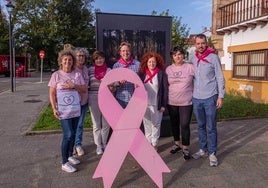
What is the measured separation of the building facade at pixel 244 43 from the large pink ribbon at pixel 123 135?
903 cm

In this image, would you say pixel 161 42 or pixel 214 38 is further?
pixel 214 38

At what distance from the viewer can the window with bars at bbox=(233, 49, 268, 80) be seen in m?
12.7

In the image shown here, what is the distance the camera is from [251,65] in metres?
13.6

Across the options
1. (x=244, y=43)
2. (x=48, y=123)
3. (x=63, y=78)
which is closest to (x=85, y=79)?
(x=63, y=78)

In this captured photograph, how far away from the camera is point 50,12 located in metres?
41.4

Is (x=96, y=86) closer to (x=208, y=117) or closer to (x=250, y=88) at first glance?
(x=208, y=117)

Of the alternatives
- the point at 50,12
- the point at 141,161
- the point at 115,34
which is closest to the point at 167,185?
the point at 141,161

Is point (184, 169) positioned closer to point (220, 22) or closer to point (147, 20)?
point (147, 20)

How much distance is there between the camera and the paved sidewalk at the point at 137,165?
14.4ft

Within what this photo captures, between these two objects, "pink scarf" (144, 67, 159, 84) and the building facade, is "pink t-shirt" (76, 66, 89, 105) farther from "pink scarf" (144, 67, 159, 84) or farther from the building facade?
the building facade

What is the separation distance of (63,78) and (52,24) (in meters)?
38.6

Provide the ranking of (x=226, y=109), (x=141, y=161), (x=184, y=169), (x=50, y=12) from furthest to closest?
(x=50, y=12), (x=226, y=109), (x=184, y=169), (x=141, y=161)

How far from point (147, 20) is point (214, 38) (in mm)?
10790

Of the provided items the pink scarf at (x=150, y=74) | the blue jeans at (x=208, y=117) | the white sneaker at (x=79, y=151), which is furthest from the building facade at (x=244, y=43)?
the white sneaker at (x=79, y=151)
